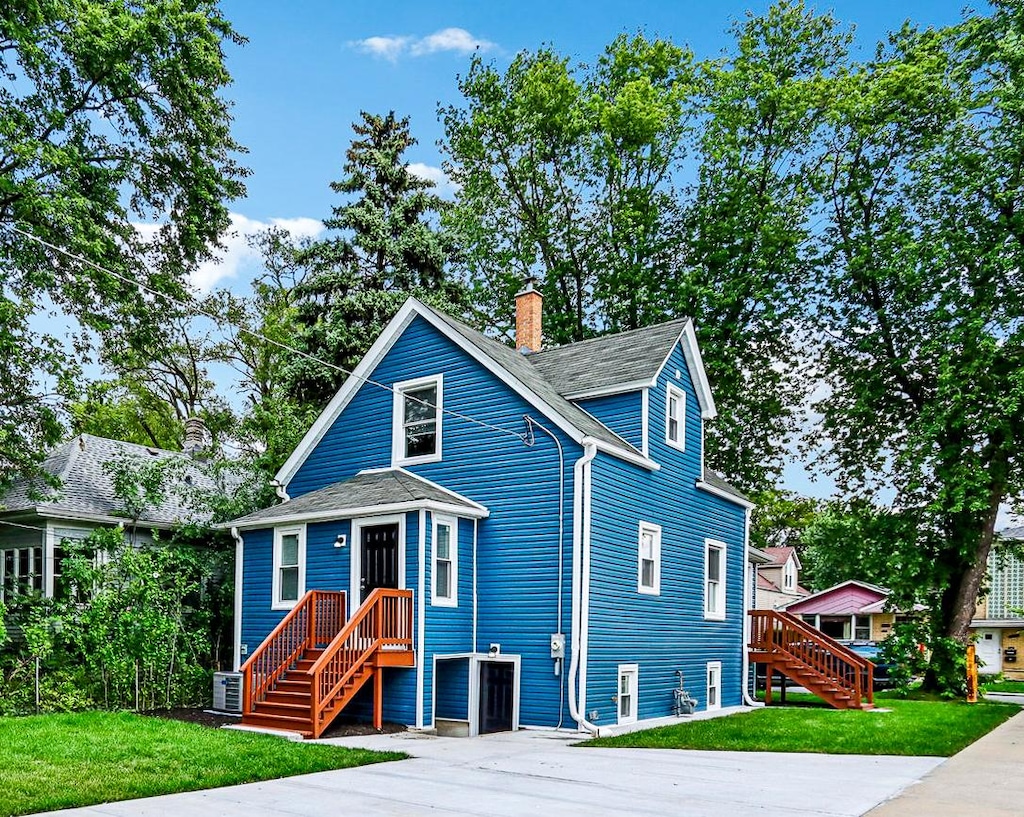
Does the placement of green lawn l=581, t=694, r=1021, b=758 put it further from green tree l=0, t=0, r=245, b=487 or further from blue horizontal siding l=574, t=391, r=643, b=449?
green tree l=0, t=0, r=245, b=487

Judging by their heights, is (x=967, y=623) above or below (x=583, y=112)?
below

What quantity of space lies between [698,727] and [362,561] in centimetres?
615

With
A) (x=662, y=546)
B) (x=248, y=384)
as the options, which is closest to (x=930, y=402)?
(x=662, y=546)

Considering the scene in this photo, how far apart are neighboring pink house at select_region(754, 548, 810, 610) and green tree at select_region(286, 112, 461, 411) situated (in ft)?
88.5

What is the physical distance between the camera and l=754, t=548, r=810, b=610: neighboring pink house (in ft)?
Answer: 160

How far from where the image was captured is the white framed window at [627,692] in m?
16.1

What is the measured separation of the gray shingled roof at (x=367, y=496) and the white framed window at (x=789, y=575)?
1489 inches

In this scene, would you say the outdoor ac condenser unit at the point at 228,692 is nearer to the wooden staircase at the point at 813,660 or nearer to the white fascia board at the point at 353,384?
the white fascia board at the point at 353,384

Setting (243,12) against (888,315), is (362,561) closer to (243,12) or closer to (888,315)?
(243,12)

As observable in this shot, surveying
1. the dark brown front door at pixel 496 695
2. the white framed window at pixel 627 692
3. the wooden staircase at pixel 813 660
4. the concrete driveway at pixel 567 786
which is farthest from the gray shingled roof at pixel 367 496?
the wooden staircase at pixel 813 660

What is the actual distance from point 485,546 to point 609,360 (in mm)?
4735

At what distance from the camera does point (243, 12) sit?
21359 millimetres

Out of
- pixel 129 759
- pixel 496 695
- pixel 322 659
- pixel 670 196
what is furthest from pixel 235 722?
pixel 670 196

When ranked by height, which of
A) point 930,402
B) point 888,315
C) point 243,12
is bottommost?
point 930,402
